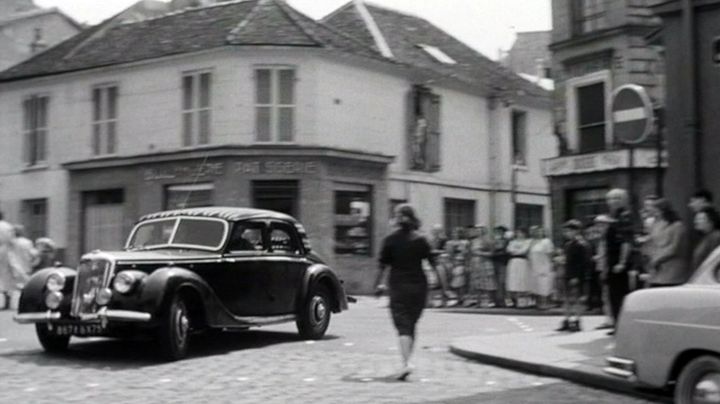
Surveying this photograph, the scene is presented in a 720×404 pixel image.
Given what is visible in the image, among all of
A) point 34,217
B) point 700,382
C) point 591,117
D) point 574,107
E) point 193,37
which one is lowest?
point 700,382

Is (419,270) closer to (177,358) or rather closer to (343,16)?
(177,358)

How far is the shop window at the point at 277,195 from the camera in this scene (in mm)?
25875

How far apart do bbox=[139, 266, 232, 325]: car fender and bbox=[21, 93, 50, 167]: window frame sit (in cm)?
2020

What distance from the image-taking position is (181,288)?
11242 mm

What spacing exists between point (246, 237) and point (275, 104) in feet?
44.8

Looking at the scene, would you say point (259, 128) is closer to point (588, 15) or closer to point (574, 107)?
point (574, 107)

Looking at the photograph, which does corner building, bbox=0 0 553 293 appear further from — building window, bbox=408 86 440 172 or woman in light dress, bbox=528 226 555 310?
woman in light dress, bbox=528 226 555 310

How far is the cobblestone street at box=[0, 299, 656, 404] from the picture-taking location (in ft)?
28.7

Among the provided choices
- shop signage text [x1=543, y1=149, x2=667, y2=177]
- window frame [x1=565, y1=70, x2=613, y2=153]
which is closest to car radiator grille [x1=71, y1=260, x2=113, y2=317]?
shop signage text [x1=543, y1=149, x2=667, y2=177]

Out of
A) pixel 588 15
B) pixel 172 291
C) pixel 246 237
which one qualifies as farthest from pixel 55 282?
pixel 588 15

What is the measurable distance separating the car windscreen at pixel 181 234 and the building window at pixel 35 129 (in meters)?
18.7

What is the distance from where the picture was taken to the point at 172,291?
36.2 ft

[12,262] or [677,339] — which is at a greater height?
[12,262]

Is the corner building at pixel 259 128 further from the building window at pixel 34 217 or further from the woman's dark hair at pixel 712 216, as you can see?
the woman's dark hair at pixel 712 216
